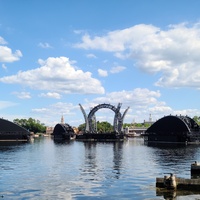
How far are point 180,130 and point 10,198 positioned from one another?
171 meters

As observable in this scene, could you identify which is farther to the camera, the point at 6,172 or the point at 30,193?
the point at 6,172

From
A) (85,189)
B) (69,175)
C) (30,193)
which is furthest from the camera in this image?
(69,175)

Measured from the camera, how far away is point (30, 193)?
3994 centimetres

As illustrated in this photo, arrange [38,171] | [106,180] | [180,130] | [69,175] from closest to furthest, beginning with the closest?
[106,180] → [69,175] → [38,171] → [180,130]

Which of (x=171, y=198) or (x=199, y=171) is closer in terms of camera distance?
(x=171, y=198)

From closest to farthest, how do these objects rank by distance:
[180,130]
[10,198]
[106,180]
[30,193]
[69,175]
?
[10,198], [30,193], [106,180], [69,175], [180,130]

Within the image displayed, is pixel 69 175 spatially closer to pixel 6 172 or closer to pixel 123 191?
pixel 6 172

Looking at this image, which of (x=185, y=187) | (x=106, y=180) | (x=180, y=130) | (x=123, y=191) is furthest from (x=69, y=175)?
(x=180, y=130)

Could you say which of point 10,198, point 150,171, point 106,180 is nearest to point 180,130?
point 150,171

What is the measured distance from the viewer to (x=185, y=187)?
137 feet

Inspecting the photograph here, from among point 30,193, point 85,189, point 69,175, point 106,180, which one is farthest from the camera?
point 69,175

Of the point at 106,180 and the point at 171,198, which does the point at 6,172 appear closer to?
the point at 106,180

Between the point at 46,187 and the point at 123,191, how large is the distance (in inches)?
370

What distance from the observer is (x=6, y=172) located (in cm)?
5681
